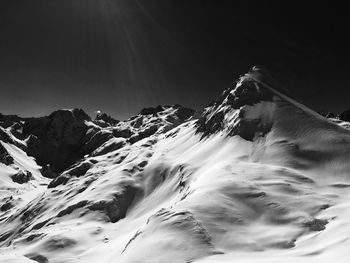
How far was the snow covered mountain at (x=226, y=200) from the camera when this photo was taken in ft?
189

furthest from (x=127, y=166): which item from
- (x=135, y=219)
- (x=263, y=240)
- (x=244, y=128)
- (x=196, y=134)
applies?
(x=263, y=240)

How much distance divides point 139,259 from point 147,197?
9803cm

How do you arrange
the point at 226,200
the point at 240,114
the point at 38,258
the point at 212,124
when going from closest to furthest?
the point at 226,200, the point at 38,258, the point at 240,114, the point at 212,124

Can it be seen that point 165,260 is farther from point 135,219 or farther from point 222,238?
point 135,219

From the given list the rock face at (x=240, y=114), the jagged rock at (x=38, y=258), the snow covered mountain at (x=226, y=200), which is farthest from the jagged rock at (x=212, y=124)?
the jagged rock at (x=38, y=258)

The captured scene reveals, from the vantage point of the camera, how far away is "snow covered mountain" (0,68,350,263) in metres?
57.6

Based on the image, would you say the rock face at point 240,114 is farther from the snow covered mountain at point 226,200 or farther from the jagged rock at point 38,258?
the jagged rock at point 38,258

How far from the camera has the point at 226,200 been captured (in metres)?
76.7

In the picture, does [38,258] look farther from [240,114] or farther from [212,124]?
[212,124]

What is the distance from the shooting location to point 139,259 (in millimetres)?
56781

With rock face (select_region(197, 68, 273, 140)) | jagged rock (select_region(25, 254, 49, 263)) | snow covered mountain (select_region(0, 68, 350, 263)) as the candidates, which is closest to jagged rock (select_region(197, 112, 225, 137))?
rock face (select_region(197, 68, 273, 140))

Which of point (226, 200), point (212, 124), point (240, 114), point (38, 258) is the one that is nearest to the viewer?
point (226, 200)

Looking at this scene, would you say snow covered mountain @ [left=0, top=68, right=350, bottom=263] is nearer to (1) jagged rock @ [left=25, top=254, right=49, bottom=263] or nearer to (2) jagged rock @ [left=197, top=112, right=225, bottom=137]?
(1) jagged rock @ [left=25, top=254, right=49, bottom=263]

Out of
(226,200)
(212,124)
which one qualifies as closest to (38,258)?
(226,200)
